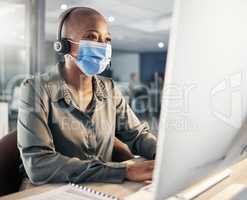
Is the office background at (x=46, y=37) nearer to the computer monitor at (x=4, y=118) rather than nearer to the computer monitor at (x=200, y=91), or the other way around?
the computer monitor at (x=4, y=118)

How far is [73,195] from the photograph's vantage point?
891 mm

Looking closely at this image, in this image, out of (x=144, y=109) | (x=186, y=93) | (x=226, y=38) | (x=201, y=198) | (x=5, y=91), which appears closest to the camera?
(x=186, y=93)

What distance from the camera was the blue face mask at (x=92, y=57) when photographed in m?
1.03

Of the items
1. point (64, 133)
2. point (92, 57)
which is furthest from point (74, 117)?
point (92, 57)

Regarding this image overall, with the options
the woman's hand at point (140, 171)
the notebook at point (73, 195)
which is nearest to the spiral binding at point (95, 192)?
the notebook at point (73, 195)

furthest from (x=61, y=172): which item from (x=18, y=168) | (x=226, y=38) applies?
(x=226, y=38)

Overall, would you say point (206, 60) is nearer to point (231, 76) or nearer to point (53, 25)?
point (231, 76)

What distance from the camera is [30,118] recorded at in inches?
39.5

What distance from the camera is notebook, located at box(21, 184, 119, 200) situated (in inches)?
34.1

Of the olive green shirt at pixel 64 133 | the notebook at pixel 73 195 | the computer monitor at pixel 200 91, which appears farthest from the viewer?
the olive green shirt at pixel 64 133

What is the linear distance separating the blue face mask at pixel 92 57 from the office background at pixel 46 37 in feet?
0.18

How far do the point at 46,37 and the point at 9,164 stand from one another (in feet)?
1.61

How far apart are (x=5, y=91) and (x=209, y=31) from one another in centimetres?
83

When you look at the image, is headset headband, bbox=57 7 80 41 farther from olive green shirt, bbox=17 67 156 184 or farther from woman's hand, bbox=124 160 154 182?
woman's hand, bbox=124 160 154 182
